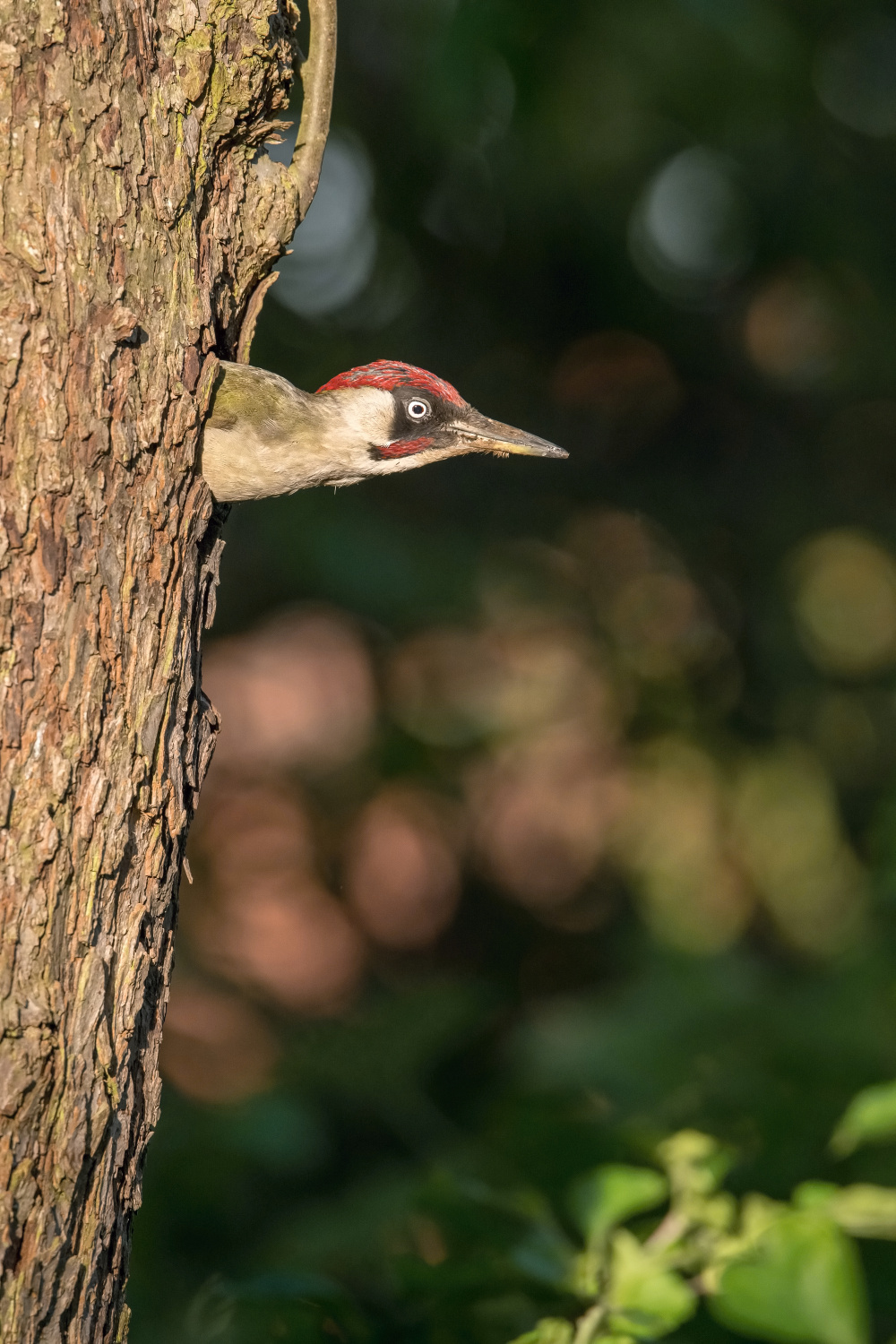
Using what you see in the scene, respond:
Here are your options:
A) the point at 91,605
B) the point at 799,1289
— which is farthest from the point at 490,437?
the point at 799,1289

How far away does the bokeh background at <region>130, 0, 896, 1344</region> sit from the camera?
426 cm

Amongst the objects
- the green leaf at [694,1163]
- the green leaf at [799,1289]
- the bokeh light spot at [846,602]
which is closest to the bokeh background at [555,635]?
the bokeh light spot at [846,602]

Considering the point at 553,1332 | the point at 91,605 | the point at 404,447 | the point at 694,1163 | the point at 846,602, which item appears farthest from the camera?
the point at 846,602

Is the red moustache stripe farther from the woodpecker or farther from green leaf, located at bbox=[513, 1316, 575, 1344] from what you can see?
green leaf, located at bbox=[513, 1316, 575, 1344]

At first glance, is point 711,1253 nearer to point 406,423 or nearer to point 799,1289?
point 799,1289

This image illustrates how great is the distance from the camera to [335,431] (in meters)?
2.47

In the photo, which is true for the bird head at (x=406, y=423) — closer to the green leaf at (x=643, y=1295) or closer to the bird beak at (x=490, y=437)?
the bird beak at (x=490, y=437)

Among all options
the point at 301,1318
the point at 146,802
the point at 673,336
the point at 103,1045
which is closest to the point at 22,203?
the point at 146,802

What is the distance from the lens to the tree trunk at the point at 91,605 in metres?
1.39

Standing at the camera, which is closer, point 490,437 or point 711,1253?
point 711,1253

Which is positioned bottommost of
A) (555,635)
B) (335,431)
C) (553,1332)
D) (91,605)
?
(553,1332)

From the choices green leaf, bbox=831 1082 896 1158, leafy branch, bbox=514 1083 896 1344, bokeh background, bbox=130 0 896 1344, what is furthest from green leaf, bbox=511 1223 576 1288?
bokeh background, bbox=130 0 896 1344

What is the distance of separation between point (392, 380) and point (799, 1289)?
6.19 ft

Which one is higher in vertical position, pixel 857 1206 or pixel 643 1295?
pixel 857 1206
